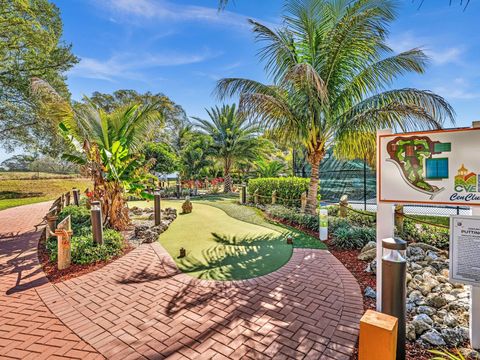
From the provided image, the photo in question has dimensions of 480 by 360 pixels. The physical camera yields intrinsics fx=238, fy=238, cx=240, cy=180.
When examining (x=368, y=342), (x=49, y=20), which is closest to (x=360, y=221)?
(x=368, y=342)

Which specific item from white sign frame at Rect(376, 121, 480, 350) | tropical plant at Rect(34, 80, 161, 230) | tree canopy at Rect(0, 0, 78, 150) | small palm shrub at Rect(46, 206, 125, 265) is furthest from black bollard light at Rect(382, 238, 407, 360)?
tree canopy at Rect(0, 0, 78, 150)

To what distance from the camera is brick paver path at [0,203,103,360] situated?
2756mm

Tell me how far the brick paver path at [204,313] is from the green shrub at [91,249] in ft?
2.16

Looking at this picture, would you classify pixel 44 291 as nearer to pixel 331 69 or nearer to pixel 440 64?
pixel 331 69

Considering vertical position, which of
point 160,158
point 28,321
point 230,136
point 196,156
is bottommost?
point 28,321

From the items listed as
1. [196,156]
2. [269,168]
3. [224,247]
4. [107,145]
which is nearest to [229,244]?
[224,247]

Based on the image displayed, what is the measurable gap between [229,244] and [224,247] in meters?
0.29

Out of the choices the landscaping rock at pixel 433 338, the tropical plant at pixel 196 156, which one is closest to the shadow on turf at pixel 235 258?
the landscaping rock at pixel 433 338

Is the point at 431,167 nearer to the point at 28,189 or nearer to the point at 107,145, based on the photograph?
the point at 107,145

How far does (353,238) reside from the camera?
6441mm

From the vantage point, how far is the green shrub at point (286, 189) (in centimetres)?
1220

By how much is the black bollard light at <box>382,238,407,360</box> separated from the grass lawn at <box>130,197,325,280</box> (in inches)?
103

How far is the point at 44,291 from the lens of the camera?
4.21 metres

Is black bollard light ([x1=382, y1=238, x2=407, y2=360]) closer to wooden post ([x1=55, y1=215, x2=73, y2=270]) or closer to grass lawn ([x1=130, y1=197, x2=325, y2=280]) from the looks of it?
grass lawn ([x1=130, y1=197, x2=325, y2=280])
